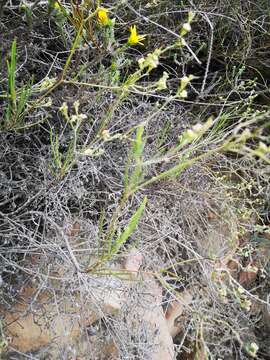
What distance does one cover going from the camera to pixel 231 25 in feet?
4.57

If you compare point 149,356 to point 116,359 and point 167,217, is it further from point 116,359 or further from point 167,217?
point 167,217

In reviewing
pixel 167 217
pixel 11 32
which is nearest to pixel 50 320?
pixel 167 217

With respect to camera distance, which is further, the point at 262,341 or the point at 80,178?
the point at 262,341

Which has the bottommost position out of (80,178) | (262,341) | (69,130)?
(262,341)

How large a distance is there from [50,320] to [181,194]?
545 mm

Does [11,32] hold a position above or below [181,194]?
above

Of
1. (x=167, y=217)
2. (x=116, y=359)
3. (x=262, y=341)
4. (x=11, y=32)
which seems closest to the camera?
(x=11, y=32)

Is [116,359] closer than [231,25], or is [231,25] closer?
[116,359]

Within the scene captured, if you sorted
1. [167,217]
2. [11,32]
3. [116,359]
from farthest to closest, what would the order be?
[167,217] → [116,359] → [11,32]

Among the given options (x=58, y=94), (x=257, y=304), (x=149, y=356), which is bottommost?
(x=257, y=304)

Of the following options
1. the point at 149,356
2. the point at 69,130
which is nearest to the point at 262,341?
the point at 149,356

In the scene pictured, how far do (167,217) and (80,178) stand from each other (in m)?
0.30

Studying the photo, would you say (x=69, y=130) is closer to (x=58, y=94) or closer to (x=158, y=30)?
(x=58, y=94)

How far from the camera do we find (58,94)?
3.48 ft
